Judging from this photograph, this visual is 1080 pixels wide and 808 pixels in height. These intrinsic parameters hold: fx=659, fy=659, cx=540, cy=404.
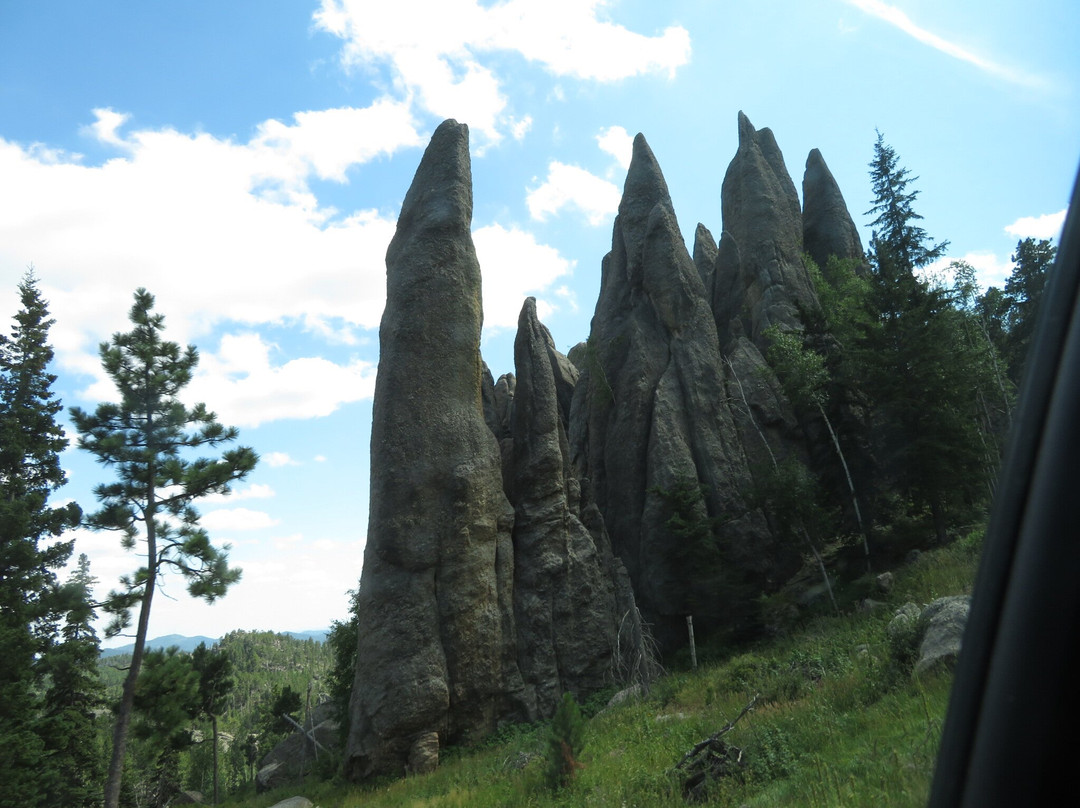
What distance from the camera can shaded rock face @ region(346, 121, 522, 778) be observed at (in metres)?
19.6

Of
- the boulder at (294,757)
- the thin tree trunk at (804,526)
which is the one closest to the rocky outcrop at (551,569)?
the thin tree trunk at (804,526)

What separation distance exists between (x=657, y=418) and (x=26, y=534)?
88.1 feet

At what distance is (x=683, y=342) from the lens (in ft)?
115

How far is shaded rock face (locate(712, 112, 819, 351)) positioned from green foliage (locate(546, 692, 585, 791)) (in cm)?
2855

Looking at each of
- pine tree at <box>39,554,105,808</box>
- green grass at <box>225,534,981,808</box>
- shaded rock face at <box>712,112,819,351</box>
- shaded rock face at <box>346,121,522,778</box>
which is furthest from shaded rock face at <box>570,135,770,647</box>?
pine tree at <box>39,554,105,808</box>

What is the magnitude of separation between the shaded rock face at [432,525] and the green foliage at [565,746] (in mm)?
7610

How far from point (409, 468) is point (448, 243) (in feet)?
29.1

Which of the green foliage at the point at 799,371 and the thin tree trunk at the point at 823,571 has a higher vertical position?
the green foliage at the point at 799,371

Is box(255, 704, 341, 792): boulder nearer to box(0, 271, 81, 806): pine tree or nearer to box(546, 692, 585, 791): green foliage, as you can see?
box(0, 271, 81, 806): pine tree

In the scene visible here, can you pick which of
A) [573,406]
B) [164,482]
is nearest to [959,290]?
[573,406]

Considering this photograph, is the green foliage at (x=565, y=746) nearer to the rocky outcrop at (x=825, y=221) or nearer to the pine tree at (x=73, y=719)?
the pine tree at (x=73, y=719)

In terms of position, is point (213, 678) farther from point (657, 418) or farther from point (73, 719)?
point (657, 418)

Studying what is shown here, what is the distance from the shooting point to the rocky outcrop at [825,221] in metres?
45.7

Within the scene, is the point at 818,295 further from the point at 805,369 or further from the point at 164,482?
the point at 164,482
